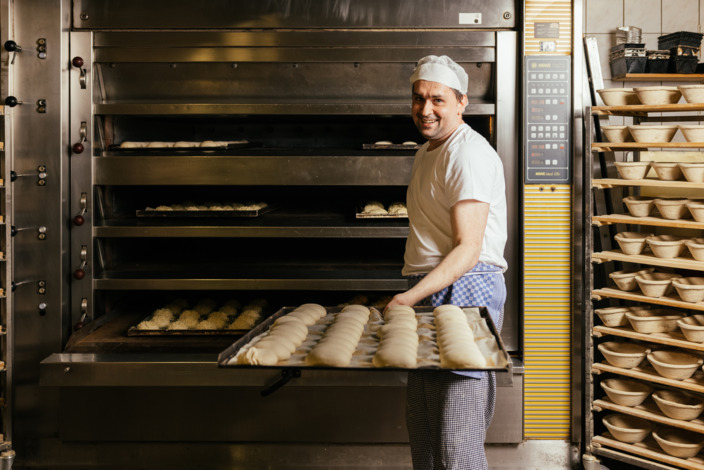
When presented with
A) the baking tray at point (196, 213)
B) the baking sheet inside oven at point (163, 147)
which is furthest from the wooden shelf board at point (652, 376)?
the baking sheet inside oven at point (163, 147)

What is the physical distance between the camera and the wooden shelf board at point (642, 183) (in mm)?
2550

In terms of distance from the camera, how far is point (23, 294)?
2.92m

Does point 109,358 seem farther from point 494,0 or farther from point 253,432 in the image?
point 494,0

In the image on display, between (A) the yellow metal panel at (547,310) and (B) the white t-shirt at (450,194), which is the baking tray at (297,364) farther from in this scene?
(A) the yellow metal panel at (547,310)

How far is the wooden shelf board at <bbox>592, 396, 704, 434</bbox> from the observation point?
256 cm

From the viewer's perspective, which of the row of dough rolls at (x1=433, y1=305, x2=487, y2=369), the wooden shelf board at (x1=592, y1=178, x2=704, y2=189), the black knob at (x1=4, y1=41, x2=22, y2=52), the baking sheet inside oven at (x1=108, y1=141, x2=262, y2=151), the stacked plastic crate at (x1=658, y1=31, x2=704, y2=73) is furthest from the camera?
the stacked plastic crate at (x1=658, y1=31, x2=704, y2=73)

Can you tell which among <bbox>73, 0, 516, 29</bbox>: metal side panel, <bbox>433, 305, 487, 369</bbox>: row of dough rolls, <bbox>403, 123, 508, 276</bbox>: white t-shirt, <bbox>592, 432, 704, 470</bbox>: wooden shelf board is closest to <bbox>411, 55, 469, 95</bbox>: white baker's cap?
<bbox>403, 123, 508, 276</bbox>: white t-shirt

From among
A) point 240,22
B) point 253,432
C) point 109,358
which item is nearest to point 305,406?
point 253,432

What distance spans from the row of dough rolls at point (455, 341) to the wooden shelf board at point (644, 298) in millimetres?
1125

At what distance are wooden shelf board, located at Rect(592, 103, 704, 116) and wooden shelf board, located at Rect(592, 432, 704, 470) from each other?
133 centimetres

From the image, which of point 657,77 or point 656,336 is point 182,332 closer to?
point 656,336

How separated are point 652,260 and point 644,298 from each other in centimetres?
15

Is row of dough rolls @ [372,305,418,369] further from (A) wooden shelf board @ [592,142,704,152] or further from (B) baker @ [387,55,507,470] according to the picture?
(A) wooden shelf board @ [592,142,704,152]

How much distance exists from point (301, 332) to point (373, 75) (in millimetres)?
1503
